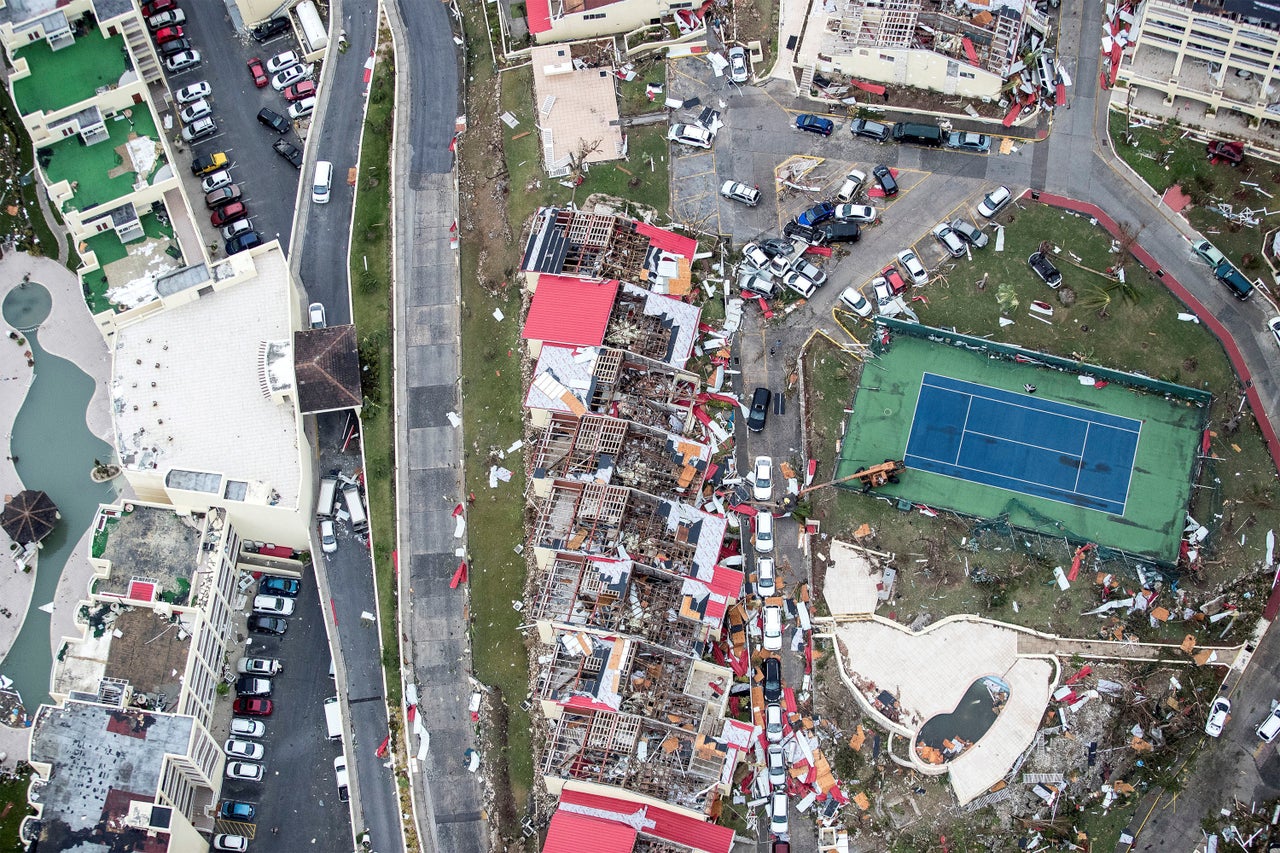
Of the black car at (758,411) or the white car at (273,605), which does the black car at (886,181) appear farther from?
the white car at (273,605)

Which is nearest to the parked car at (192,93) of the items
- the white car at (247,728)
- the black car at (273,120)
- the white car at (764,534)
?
the black car at (273,120)

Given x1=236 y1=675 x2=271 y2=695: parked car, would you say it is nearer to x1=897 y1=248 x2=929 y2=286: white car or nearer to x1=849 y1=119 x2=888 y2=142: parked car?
x1=897 y1=248 x2=929 y2=286: white car

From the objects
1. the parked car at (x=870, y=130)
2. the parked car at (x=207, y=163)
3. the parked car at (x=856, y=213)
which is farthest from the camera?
the parked car at (x=207, y=163)

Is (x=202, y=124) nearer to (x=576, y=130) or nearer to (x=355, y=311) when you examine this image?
(x=355, y=311)

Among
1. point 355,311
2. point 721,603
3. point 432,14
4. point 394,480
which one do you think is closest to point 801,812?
point 721,603

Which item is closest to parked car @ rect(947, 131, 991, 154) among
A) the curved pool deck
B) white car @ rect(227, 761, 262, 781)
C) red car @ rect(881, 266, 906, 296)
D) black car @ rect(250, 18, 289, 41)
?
red car @ rect(881, 266, 906, 296)

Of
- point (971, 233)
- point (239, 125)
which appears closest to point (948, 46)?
point (971, 233)
